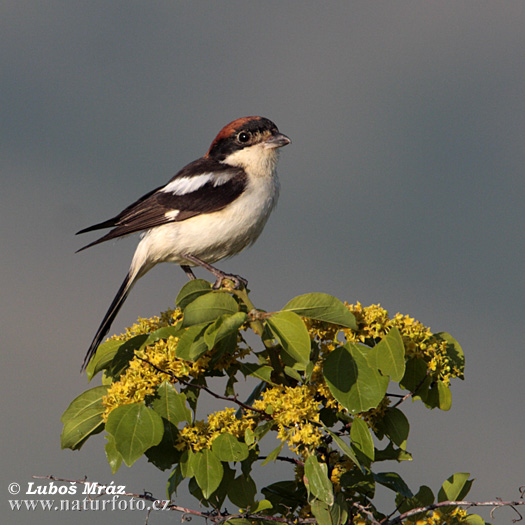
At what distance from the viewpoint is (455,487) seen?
4.35 meters

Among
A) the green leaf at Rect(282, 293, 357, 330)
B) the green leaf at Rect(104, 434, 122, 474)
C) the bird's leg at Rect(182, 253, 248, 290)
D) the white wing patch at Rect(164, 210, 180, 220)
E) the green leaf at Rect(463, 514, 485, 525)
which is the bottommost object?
the green leaf at Rect(463, 514, 485, 525)

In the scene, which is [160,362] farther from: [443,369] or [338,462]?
[443,369]

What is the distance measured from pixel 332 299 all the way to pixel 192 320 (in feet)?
2.91

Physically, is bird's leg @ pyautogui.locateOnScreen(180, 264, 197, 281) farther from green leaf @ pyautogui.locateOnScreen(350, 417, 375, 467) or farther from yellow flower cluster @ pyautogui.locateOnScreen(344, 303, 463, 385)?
green leaf @ pyautogui.locateOnScreen(350, 417, 375, 467)

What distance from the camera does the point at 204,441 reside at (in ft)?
12.9

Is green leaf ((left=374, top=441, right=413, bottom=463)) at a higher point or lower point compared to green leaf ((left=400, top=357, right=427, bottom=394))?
lower

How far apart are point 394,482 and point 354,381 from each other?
1.01 m

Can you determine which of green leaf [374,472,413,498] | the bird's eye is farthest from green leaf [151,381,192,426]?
the bird's eye

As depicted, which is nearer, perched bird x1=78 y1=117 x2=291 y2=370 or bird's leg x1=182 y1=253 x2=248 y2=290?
bird's leg x1=182 y1=253 x2=248 y2=290

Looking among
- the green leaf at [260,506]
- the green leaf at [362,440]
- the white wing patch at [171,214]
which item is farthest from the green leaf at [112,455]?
the white wing patch at [171,214]

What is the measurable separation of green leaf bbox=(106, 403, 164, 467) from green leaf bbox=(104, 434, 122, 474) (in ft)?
0.39

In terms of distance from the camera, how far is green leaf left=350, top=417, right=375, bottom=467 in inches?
151

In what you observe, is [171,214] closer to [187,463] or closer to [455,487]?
[187,463]

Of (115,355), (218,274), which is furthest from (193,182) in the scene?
(115,355)
